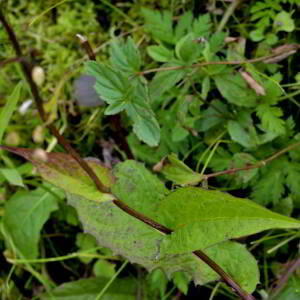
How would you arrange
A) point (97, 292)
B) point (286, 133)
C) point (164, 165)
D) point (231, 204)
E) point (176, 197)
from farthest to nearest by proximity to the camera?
point (97, 292)
point (286, 133)
point (164, 165)
point (176, 197)
point (231, 204)

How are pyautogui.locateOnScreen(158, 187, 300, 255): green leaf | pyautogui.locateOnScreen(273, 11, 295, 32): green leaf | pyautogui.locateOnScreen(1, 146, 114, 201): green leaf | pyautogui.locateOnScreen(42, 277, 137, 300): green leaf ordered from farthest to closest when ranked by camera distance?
1. pyautogui.locateOnScreen(42, 277, 137, 300): green leaf
2. pyautogui.locateOnScreen(273, 11, 295, 32): green leaf
3. pyautogui.locateOnScreen(1, 146, 114, 201): green leaf
4. pyautogui.locateOnScreen(158, 187, 300, 255): green leaf

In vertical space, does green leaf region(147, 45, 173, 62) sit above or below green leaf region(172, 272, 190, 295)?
above

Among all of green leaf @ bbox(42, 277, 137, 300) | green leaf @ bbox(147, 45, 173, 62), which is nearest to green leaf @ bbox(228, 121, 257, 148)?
green leaf @ bbox(147, 45, 173, 62)

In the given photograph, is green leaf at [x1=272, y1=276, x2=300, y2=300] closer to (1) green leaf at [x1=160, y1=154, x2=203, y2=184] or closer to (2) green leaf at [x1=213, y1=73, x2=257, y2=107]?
(1) green leaf at [x1=160, y1=154, x2=203, y2=184]

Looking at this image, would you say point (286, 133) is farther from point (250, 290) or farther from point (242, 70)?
point (250, 290)

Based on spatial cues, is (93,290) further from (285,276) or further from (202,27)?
(202,27)

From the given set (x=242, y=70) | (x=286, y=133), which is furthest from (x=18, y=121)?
(x=286, y=133)

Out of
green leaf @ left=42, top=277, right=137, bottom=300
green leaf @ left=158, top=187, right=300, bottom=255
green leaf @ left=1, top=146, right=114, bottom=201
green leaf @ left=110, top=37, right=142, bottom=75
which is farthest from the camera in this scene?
green leaf @ left=42, top=277, right=137, bottom=300
